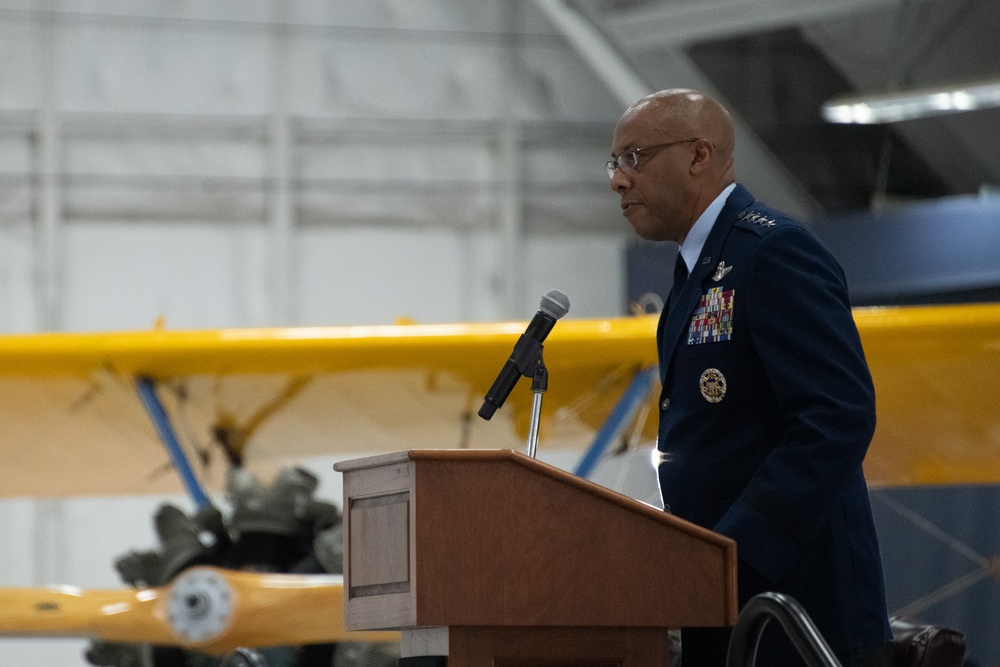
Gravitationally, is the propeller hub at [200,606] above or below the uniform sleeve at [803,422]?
below

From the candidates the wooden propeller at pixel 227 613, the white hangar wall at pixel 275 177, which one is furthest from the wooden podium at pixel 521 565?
the white hangar wall at pixel 275 177

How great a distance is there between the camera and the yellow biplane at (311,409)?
5.00m

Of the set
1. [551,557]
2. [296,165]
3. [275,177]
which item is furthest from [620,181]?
[296,165]

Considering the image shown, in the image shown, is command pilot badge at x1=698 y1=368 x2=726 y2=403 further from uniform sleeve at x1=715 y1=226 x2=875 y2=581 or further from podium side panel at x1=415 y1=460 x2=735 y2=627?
podium side panel at x1=415 y1=460 x2=735 y2=627

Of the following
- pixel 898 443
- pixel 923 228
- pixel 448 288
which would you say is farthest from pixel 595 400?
pixel 448 288

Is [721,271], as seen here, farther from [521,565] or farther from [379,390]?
[379,390]

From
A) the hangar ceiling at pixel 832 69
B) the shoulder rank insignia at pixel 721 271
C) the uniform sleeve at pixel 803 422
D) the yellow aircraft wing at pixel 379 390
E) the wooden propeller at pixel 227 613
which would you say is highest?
the hangar ceiling at pixel 832 69

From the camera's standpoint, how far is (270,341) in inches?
220

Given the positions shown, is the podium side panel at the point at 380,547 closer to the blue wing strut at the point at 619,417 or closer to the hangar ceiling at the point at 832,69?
the blue wing strut at the point at 619,417

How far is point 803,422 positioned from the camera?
5.69ft

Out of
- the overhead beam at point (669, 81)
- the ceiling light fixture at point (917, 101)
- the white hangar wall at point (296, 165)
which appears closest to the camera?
the ceiling light fixture at point (917, 101)

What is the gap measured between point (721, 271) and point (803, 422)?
295 millimetres

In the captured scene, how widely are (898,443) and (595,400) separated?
1362 millimetres

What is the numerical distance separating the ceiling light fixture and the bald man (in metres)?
6.15
